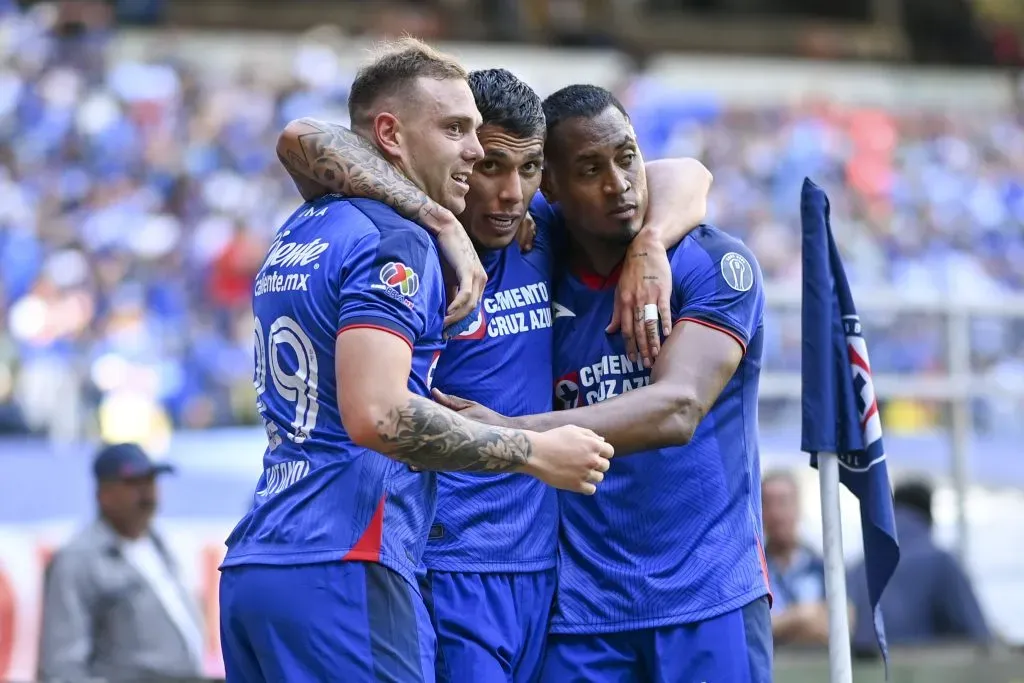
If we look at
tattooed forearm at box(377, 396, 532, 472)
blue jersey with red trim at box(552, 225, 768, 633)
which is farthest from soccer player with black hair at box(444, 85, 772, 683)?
tattooed forearm at box(377, 396, 532, 472)

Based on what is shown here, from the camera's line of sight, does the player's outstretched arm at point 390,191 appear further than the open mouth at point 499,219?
No

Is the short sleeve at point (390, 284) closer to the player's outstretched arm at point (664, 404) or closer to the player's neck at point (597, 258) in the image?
the player's outstretched arm at point (664, 404)

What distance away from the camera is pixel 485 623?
426 cm

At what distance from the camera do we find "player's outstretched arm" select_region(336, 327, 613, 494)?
11.6ft

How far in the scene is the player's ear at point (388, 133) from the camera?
4.12 meters

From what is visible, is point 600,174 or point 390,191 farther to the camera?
point 600,174

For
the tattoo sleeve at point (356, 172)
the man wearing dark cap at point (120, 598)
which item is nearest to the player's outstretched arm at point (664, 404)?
the tattoo sleeve at point (356, 172)

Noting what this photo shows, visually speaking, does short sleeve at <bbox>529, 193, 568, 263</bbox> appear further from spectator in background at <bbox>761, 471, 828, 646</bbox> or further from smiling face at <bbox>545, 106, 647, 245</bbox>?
spectator in background at <bbox>761, 471, 828, 646</bbox>

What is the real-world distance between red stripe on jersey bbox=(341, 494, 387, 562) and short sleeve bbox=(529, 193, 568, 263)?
1.26m

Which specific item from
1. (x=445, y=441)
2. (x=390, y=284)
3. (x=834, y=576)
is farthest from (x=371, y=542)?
(x=834, y=576)

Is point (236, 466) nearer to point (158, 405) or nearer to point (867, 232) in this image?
point (158, 405)

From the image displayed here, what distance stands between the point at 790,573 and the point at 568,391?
4.65m

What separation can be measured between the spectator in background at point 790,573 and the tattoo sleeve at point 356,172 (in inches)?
202

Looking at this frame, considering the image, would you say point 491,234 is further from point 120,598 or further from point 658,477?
point 120,598
